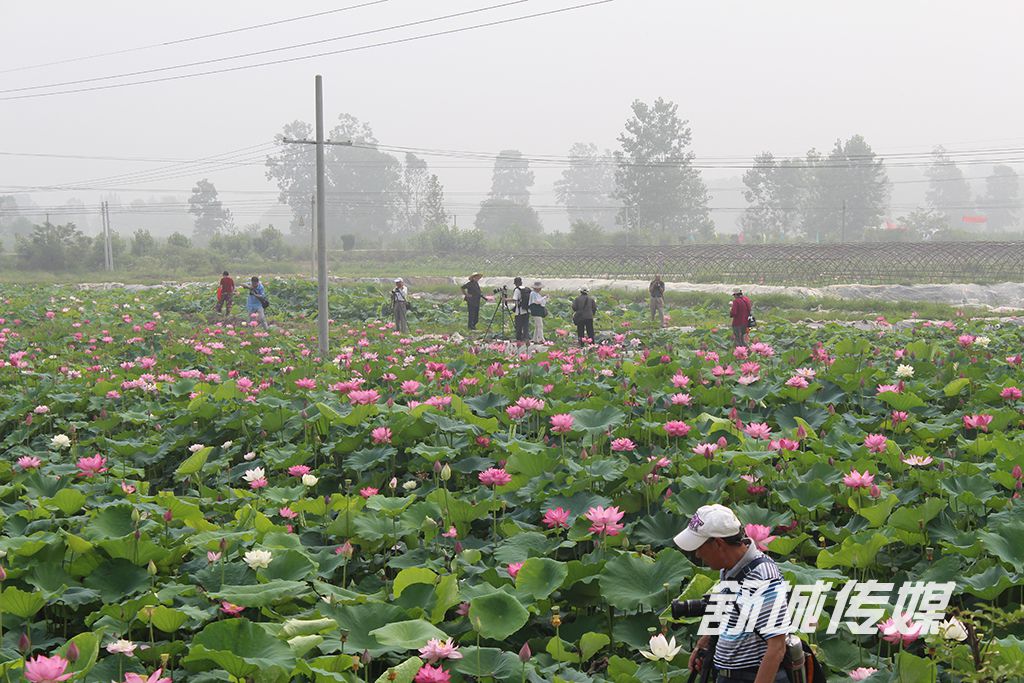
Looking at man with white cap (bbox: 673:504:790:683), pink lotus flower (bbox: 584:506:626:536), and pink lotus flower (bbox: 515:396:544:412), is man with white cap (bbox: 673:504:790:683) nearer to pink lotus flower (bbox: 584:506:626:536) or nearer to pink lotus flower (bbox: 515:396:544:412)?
pink lotus flower (bbox: 584:506:626:536)

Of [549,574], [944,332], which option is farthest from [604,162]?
[549,574]

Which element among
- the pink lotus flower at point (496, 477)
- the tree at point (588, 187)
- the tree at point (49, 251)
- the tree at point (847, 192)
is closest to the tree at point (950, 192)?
the tree at point (588, 187)

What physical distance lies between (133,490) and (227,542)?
158cm

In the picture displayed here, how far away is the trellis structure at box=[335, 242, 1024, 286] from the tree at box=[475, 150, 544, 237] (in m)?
46.4

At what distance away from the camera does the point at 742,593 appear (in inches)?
101

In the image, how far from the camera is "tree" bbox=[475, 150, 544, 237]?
10894cm

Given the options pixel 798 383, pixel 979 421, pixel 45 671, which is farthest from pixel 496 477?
pixel 979 421

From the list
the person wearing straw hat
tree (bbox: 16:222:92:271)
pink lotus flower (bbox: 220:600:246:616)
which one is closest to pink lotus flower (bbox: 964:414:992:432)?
pink lotus flower (bbox: 220:600:246:616)

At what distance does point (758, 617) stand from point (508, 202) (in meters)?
112

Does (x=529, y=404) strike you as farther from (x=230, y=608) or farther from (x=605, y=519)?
(x=230, y=608)

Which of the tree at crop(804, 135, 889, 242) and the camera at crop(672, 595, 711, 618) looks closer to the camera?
the camera at crop(672, 595, 711, 618)

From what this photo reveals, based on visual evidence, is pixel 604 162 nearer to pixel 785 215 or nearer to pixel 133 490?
pixel 785 215

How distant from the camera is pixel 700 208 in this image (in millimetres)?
81938

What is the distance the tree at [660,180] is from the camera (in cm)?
7600
